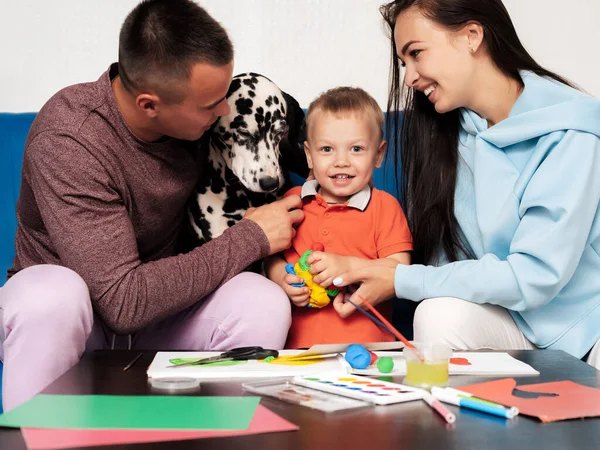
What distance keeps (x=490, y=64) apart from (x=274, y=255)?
74 cm

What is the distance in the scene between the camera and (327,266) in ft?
6.13

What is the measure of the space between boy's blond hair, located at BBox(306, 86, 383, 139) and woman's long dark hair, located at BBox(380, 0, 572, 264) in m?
0.15

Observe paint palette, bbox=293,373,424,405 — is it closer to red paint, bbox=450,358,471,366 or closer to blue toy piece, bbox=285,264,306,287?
red paint, bbox=450,358,471,366

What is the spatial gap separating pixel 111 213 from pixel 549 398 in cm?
100

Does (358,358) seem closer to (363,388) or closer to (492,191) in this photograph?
(363,388)

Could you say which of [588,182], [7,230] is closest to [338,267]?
[588,182]

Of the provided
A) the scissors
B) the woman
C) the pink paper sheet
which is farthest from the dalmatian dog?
the pink paper sheet

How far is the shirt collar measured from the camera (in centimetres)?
202

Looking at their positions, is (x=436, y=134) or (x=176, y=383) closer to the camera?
(x=176, y=383)

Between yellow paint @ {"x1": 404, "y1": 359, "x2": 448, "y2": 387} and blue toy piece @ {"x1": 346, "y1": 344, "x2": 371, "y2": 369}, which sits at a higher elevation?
yellow paint @ {"x1": 404, "y1": 359, "x2": 448, "y2": 387}

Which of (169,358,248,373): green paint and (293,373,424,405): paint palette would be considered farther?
(169,358,248,373): green paint

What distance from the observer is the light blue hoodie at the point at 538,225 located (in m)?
1.75

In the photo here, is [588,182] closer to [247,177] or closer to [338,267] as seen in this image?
[338,267]

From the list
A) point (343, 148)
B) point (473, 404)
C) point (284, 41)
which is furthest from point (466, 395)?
point (284, 41)
